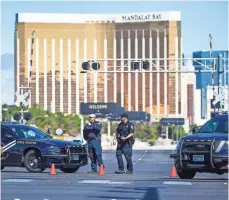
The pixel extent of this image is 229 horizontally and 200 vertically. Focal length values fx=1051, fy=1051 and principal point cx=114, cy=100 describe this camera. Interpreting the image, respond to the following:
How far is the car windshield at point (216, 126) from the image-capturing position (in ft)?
82.8

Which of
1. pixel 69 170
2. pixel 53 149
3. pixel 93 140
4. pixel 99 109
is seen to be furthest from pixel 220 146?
pixel 99 109

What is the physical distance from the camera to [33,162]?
28859 mm

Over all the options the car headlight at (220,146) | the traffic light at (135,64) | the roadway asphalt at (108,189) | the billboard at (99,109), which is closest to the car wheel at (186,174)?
the roadway asphalt at (108,189)

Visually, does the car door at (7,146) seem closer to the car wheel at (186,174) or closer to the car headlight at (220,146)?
the car wheel at (186,174)

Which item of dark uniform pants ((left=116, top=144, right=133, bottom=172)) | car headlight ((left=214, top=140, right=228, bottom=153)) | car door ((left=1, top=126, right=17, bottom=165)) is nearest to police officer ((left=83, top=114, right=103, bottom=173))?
dark uniform pants ((left=116, top=144, right=133, bottom=172))

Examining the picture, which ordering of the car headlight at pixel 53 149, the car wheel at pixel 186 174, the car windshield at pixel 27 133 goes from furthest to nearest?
1. the car windshield at pixel 27 133
2. the car headlight at pixel 53 149
3. the car wheel at pixel 186 174

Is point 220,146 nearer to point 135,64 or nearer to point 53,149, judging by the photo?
point 53,149

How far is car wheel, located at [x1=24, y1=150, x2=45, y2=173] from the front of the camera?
94.3ft

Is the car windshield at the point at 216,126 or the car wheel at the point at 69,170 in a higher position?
the car windshield at the point at 216,126

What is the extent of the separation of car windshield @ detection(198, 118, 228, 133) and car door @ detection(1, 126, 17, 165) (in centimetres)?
590

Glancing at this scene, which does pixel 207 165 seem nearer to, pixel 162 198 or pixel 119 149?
pixel 119 149

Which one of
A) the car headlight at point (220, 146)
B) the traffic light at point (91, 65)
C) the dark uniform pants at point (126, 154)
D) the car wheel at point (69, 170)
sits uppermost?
the traffic light at point (91, 65)

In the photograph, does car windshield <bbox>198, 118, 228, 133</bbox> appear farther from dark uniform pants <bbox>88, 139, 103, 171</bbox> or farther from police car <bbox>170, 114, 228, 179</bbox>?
dark uniform pants <bbox>88, 139, 103, 171</bbox>

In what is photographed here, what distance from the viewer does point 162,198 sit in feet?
58.3
